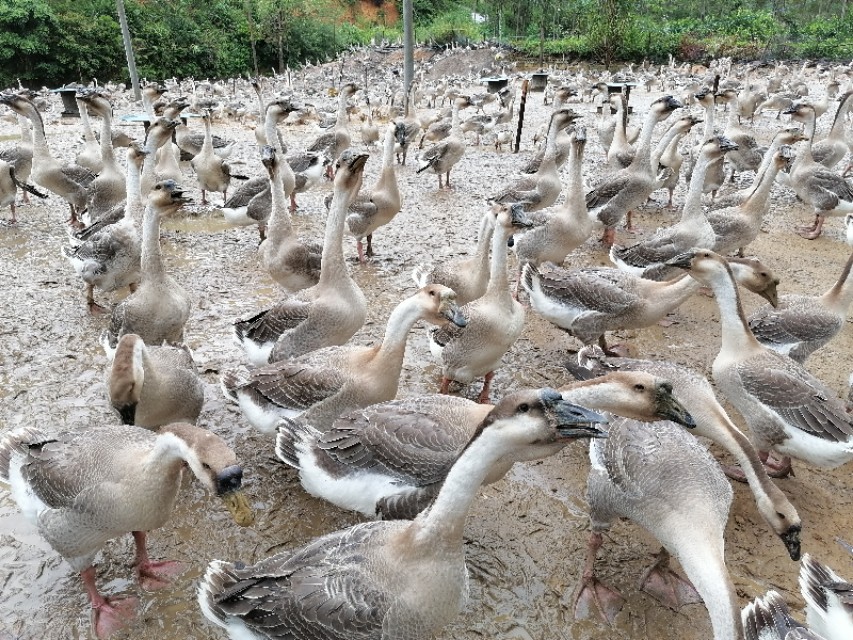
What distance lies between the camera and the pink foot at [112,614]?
133 inches

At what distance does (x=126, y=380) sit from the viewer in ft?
13.0

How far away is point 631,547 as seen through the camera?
159 inches

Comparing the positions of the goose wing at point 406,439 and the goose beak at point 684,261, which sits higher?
the goose beak at point 684,261

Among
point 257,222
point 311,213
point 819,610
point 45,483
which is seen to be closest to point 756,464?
point 819,610

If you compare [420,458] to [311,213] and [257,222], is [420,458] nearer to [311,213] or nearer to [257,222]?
[257,222]

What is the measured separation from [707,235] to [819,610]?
17.3ft

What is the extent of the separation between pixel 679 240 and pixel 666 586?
4.81m

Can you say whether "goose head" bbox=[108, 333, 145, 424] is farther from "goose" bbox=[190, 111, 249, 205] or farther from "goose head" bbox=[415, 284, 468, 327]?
"goose" bbox=[190, 111, 249, 205]

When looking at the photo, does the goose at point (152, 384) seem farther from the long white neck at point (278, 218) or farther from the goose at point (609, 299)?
the goose at point (609, 299)

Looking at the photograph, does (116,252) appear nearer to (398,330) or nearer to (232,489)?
(398,330)

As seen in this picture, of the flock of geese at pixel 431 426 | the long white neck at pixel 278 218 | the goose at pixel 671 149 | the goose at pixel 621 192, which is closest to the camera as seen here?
the flock of geese at pixel 431 426

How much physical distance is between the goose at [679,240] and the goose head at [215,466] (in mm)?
5702

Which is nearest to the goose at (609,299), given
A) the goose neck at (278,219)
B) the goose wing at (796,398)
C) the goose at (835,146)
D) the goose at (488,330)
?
the goose at (488,330)

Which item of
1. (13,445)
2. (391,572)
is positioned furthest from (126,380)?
(391,572)
